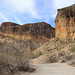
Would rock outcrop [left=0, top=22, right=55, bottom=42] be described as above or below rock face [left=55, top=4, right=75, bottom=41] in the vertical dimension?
above

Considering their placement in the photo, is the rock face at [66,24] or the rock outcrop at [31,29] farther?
the rock outcrop at [31,29]

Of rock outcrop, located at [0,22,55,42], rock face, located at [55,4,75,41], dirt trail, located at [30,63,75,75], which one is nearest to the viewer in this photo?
dirt trail, located at [30,63,75,75]

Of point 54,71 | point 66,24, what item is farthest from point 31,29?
point 54,71

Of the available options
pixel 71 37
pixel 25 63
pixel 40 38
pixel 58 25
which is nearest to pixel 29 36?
pixel 40 38

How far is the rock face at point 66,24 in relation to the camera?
23.3 metres

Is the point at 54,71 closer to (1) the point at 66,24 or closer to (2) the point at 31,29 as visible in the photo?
(1) the point at 66,24

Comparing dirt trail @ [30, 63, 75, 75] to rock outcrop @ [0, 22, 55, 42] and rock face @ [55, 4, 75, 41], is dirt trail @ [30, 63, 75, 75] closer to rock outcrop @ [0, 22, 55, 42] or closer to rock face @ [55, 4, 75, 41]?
rock face @ [55, 4, 75, 41]

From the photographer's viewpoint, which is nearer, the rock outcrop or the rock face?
the rock face

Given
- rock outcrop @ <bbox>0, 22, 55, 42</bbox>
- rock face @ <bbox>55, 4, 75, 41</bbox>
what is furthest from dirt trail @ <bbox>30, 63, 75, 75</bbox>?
rock outcrop @ <bbox>0, 22, 55, 42</bbox>

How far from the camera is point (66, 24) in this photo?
79.1ft

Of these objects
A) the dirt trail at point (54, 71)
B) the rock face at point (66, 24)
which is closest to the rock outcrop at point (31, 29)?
the rock face at point (66, 24)

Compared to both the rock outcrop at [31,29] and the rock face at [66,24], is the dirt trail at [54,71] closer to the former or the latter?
the rock face at [66,24]

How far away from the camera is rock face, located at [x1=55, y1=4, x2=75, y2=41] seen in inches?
918

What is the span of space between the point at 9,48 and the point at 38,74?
78.2 inches
